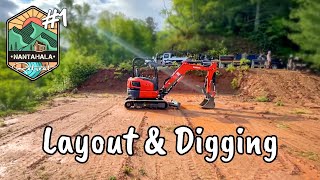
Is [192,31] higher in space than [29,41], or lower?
higher

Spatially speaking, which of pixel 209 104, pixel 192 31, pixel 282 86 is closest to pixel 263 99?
pixel 282 86

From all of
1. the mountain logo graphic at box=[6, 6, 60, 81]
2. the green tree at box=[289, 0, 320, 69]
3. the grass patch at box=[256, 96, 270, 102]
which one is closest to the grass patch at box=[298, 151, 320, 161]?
the grass patch at box=[256, 96, 270, 102]

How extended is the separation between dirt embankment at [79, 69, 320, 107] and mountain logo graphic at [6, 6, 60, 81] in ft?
23.6

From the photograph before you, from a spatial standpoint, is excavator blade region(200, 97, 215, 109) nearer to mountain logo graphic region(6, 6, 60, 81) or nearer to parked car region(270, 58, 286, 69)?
mountain logo graphic region(6, 6, 60, 81)

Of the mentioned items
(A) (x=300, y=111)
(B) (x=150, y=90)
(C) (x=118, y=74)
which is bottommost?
(A) (x=300, y=111)

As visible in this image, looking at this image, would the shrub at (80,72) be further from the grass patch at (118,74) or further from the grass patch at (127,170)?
the grass patch at (127,170)

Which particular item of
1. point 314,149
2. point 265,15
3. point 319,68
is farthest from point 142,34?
point 314,149

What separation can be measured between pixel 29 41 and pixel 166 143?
9.38 metres

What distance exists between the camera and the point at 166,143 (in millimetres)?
Result: 7559

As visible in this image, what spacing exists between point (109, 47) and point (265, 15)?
52.6 ft

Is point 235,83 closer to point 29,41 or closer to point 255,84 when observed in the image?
point 255,84

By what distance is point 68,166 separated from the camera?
19.4 feet

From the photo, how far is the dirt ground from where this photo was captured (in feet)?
18.7

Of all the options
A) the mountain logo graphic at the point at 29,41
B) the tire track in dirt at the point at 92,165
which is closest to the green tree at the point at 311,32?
the mountain logo graphic at the point at 29,41
